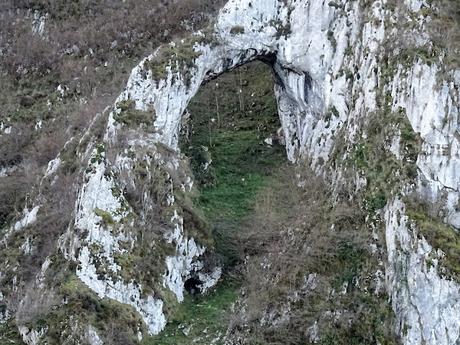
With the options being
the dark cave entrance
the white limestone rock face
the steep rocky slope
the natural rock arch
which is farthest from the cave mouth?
the white limestone rock face

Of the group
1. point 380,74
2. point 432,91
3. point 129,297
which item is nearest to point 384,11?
point 380,74

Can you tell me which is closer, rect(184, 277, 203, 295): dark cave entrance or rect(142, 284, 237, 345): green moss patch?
rect(142, 284, 237, 345): green moss patch

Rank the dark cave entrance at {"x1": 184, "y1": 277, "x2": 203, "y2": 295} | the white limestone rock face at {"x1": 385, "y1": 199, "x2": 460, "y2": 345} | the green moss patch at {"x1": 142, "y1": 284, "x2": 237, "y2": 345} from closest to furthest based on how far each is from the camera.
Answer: the white limestone rock face at {"x1": 385, "y1": 199, "x2": 460, "y2": 345} < the green moss patch at {"x1": 142, "y1": 284, "x2": 237, "y2": 345} < the dark cave entrance at {"x1": 184, "y1": 277, "x2": 203, "y2": 295}

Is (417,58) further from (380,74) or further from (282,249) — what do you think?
(282,249)

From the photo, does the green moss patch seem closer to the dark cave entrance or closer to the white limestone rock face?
the dark cave entrance

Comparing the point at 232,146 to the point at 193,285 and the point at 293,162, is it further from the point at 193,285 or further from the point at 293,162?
the point at 193,285

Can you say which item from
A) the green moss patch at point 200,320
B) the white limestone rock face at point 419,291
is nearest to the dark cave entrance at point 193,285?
the green moss patch at point 200,320
